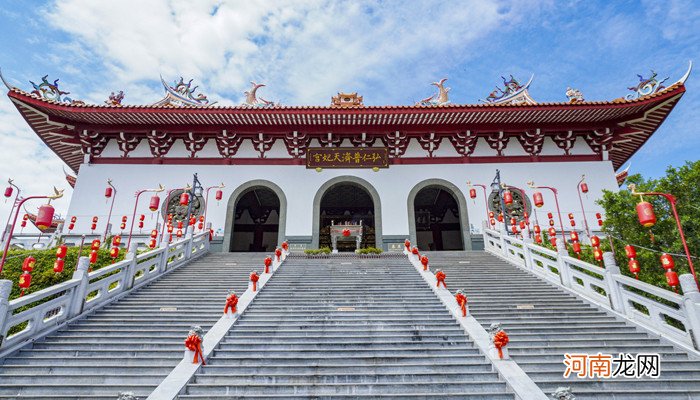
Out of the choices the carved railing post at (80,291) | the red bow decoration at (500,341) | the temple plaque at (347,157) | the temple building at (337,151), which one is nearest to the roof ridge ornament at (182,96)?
the temple building at (337,151)

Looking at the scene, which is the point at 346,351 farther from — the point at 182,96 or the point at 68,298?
the point at 182,96

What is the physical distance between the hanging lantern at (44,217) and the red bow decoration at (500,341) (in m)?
→ 8.14

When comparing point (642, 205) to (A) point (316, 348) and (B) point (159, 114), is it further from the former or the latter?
(B) point (159, 114)

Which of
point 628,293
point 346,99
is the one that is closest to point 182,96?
point 346,99

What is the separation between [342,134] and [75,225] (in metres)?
10.3

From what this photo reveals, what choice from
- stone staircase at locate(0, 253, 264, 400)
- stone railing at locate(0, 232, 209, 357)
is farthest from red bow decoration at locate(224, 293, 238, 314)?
stone railing at locate(0, 232, 209, 357)

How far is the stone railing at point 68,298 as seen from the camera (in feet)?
16.1

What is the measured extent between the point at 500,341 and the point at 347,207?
1461cm

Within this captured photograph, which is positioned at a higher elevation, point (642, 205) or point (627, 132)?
point (627, 132)

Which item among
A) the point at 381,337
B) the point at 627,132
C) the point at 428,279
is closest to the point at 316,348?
the point at 381,337

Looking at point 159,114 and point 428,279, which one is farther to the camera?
point 159,114

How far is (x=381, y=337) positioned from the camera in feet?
16.9

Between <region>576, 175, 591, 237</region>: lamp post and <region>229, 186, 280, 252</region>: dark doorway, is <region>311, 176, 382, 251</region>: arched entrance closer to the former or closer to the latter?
<region>229, 186, 280, 252</region>: dark doorway

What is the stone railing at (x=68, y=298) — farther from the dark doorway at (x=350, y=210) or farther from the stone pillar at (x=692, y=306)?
the stone pillar at (x=692, y=306)
